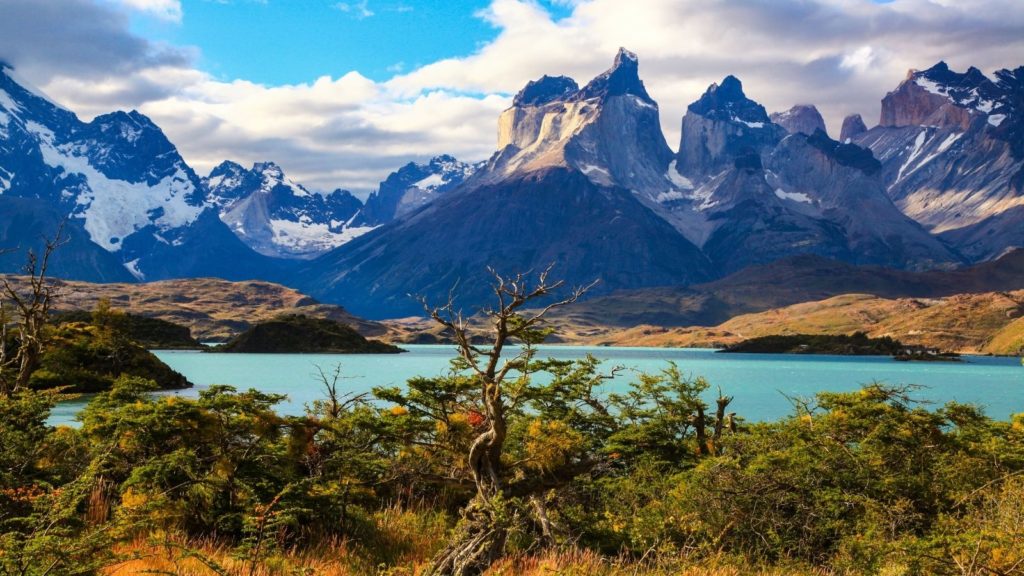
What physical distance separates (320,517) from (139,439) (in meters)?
4.28

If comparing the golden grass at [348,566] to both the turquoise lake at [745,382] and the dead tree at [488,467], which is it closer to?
the dead tree at [488,467]

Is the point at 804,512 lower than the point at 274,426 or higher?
lower

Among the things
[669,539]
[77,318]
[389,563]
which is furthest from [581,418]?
[77,318]

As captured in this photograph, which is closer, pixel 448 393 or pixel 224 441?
pixel 224 441

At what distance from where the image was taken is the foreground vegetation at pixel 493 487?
13.9m

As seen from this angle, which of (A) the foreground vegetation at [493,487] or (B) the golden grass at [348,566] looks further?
(A) the foreground vegetation at [493,487]

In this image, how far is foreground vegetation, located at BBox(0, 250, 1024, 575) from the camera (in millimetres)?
13922

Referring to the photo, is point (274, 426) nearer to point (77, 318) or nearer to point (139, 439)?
point (139, 439)

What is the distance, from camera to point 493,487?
1420 centimetres

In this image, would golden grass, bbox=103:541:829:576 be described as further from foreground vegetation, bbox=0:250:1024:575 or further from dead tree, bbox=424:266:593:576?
dead tree, bbox=424:266:593:576

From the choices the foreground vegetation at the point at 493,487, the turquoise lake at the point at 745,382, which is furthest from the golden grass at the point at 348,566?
the turquoise lake at the point at 745,382

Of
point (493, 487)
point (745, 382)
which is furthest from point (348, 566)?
point (745, 382)

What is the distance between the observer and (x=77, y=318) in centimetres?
13400

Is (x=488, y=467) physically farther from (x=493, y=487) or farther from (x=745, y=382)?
(x=745, y=382)
